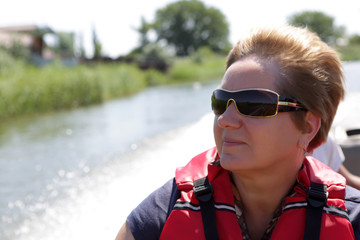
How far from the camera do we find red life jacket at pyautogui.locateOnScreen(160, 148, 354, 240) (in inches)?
35.5

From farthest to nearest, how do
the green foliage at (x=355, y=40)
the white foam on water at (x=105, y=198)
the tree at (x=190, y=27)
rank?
1. the tree at (x=190, y=27)
2. the green foliage at (x=355, y=40)
3. the white foam on water at (x=105, y=198)

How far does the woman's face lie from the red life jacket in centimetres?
10

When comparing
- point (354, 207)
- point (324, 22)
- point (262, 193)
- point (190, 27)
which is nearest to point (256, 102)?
point (262, 193)

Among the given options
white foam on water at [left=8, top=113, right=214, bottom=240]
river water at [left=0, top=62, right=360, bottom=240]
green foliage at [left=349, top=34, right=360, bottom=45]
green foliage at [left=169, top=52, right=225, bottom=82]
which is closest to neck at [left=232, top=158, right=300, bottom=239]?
river water at [left=0, top=62, right=360, bottom=240]

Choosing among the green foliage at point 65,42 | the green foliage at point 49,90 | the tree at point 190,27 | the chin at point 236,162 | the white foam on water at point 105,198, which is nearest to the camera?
the chin at point 236,162

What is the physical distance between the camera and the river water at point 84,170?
2.58 meters

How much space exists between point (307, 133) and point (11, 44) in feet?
72.5

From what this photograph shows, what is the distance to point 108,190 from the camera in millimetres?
3004

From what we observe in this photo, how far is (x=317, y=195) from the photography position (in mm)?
938

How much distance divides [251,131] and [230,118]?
5 cm

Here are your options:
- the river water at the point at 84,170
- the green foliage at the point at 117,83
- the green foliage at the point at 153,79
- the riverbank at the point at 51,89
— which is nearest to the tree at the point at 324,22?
the green foliage at the point at 153,79

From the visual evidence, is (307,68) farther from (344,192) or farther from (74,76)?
(74,76)

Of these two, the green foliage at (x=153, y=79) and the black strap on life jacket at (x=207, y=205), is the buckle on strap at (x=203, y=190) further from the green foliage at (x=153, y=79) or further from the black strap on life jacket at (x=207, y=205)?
the green foliage at (x=153, y=79)

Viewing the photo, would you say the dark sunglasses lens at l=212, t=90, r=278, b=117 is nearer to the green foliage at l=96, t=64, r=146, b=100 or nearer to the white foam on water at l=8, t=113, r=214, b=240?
the white foam on water at l=8, t=113, r=214, b=240
